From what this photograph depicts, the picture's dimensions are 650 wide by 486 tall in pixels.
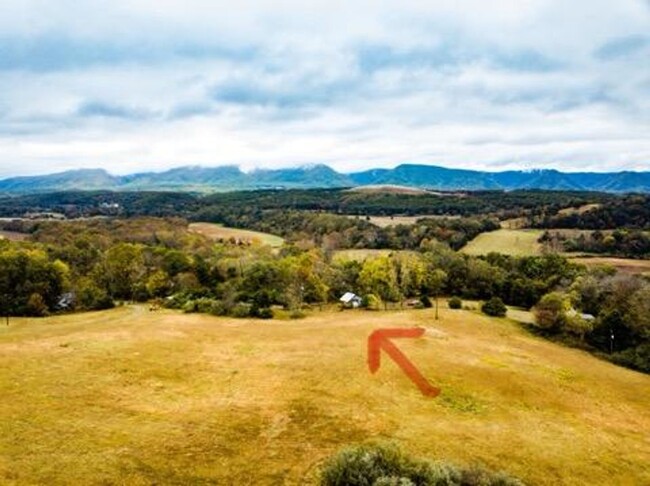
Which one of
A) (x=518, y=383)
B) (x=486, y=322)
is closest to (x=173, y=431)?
(x=518, y=383)

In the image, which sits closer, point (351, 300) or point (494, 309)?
point (494, 309)

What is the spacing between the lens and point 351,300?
110 meters

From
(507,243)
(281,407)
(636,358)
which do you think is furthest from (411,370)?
(507,243)

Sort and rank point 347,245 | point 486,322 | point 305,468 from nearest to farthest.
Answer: point 305,468
point 486,322
point 347,245

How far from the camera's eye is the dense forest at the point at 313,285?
90.2 meters

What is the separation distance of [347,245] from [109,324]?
4485 inches

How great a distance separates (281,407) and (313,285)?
64.1m

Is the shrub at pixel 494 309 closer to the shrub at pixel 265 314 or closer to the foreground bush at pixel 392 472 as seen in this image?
the shrub at pixel 265 314

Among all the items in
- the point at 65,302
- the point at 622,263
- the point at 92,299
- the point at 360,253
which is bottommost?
the point at 360,253

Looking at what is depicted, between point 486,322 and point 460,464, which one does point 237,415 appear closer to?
point 460,464

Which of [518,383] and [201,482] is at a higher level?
[201,482]

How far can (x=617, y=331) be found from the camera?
280 ft

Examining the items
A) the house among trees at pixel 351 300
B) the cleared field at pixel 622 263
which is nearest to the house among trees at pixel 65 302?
the house among trees at pixel 351 300

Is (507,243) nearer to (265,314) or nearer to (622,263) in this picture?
(622,263)
